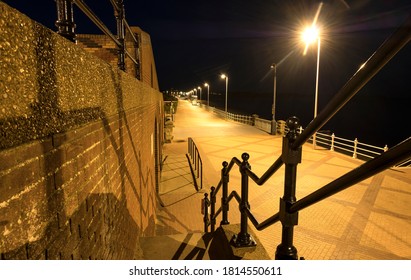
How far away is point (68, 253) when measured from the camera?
1.38m

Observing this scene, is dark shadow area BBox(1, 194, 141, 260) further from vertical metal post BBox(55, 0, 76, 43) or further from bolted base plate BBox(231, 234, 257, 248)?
bolted base plate BBox(231, 234, 257, 248)

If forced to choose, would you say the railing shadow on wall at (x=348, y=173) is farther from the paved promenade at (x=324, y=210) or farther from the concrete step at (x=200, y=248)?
the paved promenade at (x=324, y=210)

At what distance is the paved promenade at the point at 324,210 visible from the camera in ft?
18.5

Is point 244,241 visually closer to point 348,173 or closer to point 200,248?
point 200,248

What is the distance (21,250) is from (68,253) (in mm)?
409

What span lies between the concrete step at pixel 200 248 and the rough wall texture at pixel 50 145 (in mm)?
1504

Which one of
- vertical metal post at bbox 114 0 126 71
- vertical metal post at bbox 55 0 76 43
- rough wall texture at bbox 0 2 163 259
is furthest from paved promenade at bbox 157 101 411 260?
vertical metal post at bbox 55 0 76 43

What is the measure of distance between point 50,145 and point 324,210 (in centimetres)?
754

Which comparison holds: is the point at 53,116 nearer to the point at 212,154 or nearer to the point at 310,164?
the point at 310,164

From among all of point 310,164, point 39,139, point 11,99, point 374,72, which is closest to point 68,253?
point 39,139

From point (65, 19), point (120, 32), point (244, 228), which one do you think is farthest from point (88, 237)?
point (120, 32)

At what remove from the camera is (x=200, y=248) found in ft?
12.9

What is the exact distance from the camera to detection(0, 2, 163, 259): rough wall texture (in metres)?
0.94

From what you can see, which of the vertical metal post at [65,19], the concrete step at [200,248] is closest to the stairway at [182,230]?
the concrete step at [200,248]
